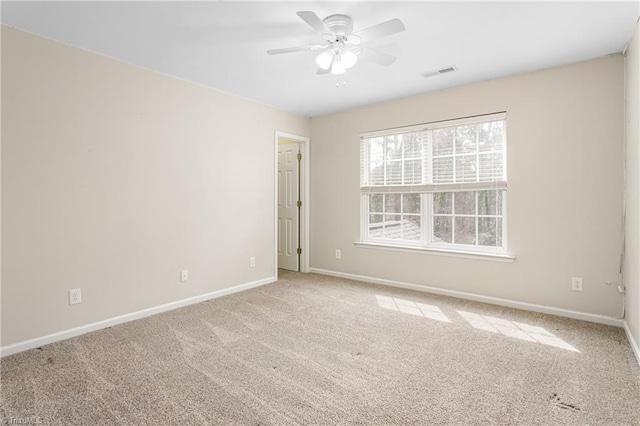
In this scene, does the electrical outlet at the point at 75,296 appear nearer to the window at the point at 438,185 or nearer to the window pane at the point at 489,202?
the window at the point at 438,185

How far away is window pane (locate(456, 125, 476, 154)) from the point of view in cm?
404

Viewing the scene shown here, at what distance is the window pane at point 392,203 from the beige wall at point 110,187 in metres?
1.88

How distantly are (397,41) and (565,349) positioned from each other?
2834mm

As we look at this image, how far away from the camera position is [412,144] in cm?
453

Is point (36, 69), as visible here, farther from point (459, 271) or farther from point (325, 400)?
point (459, 271)

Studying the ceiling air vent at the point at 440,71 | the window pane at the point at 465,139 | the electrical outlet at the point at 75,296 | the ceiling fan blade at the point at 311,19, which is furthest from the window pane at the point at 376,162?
the electrical outlet at the point at 75,296

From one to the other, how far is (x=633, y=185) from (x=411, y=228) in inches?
90.1

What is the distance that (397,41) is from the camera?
2.90 m

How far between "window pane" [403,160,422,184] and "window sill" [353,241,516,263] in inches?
34.7

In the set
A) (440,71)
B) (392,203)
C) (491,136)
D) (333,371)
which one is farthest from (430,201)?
(333,371)

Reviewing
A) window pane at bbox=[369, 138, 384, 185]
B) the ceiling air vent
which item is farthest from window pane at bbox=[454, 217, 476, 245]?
the ceiling air vent

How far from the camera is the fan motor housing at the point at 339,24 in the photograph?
2.48 m

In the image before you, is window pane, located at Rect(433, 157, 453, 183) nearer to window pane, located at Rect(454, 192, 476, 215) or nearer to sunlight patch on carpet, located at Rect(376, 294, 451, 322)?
window pane, located at Rect(454, 192, 476, 215)

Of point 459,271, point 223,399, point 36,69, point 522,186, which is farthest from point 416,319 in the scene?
point 36,69
